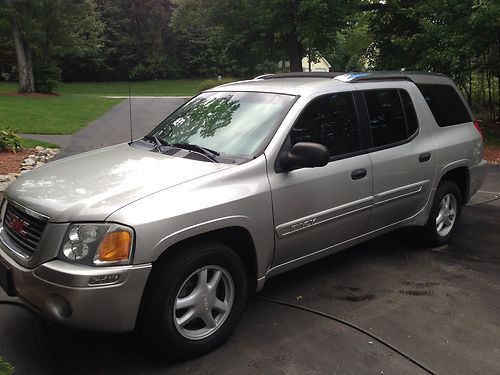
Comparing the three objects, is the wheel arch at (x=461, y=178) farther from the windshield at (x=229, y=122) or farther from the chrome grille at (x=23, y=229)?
the chrome grille at (x=23, y=229)

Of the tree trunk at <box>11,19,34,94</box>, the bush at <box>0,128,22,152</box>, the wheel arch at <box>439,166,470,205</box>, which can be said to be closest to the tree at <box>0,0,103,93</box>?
the tree trunk at <box>11,19,34,94</box>

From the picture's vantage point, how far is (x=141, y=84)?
50906mm

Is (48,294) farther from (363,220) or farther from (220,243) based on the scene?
(363,220)

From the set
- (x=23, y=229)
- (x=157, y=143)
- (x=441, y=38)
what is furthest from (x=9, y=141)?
(x=441, y=38)

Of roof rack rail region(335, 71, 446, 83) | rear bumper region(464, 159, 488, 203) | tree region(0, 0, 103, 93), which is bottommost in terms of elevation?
rear bumper region(464, 159, 488, 203)

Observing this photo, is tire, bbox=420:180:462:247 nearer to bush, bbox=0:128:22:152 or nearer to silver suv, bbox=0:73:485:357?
silver suv, bbox=0:73:485:357

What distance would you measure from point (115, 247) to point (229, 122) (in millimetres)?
1542

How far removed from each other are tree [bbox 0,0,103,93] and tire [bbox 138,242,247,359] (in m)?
24.0

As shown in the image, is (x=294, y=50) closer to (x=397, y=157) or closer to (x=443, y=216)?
(x=443, y=216)

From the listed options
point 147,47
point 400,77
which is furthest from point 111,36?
point 400,77

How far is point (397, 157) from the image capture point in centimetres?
454

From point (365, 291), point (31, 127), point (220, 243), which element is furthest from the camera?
point (31, 127)

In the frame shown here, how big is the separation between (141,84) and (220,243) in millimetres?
49781

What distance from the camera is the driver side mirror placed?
3.52 m
